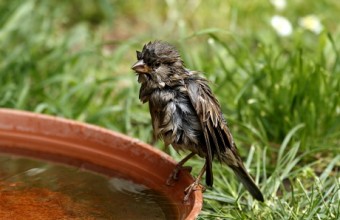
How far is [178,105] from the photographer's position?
150 inches

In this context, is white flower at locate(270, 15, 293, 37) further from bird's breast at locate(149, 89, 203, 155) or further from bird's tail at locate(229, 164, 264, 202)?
bird's breast at locate(149, 89, 203, 155)

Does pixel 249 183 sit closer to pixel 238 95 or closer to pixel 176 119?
pixel 176 119

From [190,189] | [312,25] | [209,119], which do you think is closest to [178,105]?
[209,119]

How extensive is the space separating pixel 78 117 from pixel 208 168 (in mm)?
1751

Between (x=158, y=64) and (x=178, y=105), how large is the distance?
24cm

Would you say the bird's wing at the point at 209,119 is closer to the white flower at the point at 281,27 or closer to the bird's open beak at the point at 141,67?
the bird's open beak at the point at 141,67

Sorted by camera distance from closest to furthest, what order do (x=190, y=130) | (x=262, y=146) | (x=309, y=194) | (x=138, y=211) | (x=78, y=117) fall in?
1. (x=138, y=211)
2. (x=190, y=130)
3. (x=309, y=194)
4. (x=262, y=146)
5. (x=78, y=117)

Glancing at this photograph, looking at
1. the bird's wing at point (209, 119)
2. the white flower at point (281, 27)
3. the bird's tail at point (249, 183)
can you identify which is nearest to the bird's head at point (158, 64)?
the bird's wing at point (209, 119)

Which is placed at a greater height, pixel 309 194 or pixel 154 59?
pixel 154 59

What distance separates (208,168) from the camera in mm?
3801

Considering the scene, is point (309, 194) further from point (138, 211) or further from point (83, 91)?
point (83, 91)

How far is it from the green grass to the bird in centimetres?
42

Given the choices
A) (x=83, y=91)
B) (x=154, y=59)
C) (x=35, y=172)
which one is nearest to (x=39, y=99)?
(x=83, y=91)

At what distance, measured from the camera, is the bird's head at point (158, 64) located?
12.6 feet
